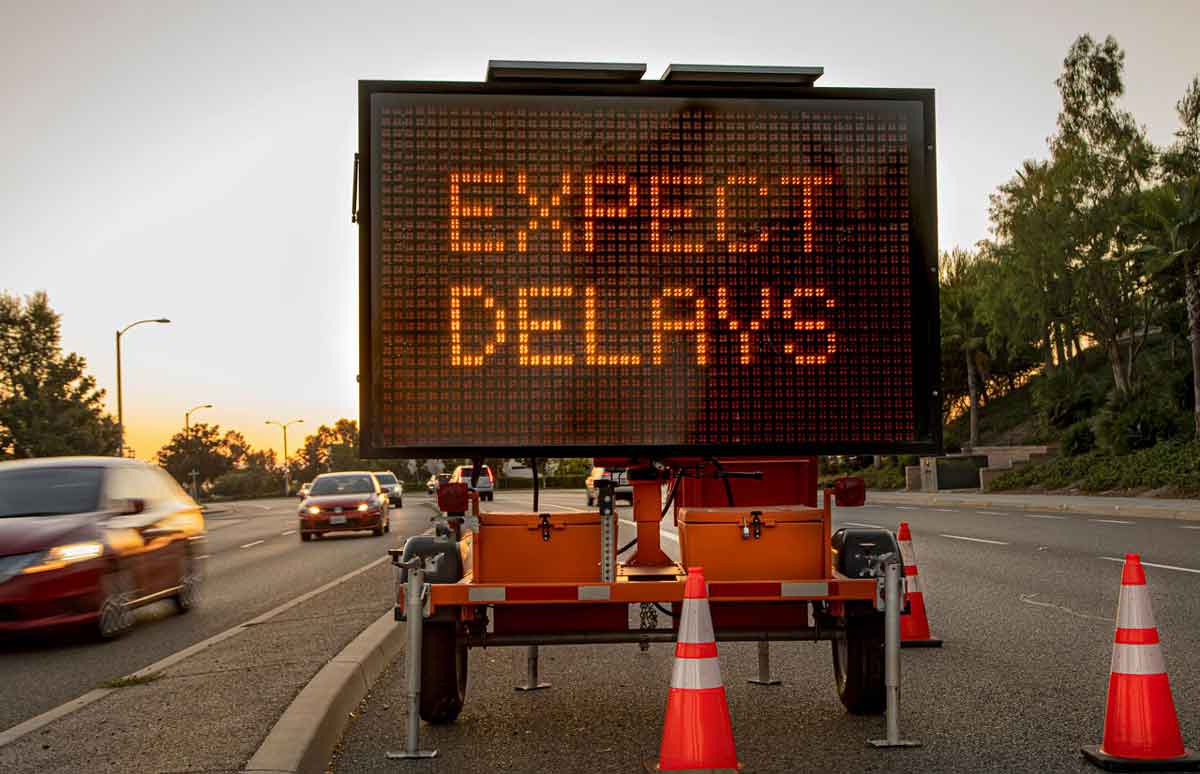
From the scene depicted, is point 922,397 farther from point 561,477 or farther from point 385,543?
point 561,477

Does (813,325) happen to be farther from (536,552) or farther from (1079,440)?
(1079,440)

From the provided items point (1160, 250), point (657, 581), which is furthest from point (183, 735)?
point (1160, 250)

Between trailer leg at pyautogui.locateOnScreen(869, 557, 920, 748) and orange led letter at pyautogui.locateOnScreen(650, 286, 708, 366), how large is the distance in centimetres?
142

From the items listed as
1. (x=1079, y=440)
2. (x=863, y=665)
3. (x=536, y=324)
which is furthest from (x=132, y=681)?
(x=1079, y=440)

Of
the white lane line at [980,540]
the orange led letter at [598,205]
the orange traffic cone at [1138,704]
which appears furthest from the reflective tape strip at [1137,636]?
the white lane line at [980,540]

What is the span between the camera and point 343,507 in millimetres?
27234

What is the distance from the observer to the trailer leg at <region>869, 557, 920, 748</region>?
5.95 metres

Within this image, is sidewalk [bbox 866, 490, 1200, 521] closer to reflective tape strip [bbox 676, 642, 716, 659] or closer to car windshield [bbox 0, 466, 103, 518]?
car windshield [bbox 0, 466, 103, 518]

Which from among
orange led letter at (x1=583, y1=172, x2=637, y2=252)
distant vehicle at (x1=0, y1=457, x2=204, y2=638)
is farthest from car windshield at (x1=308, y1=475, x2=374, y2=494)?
orange led letter at (x1=583, y1=172, x2=637, y2=252)

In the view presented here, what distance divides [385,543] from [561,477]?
9150 cm

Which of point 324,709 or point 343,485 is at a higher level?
point 343,485

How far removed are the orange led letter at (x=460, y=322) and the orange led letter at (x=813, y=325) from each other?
1359 millimetres

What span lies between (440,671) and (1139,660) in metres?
3.45

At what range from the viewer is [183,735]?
232 inches
